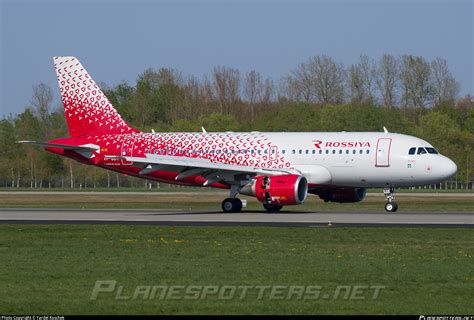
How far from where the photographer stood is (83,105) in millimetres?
55375

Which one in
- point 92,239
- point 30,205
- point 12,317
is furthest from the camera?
point 30,205

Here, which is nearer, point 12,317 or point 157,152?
point 12,317

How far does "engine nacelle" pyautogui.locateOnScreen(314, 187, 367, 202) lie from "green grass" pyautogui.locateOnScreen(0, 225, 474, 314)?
48.7 ft

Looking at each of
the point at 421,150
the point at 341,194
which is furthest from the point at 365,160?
the point at 341,194

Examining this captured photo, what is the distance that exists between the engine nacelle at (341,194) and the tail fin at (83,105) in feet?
36.1

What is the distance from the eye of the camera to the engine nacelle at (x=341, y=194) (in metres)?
50.4

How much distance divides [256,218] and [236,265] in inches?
726

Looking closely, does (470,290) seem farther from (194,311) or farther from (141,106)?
(141,106)

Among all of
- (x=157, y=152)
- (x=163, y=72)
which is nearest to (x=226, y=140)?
(x=157, y=152)

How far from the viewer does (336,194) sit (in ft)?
167

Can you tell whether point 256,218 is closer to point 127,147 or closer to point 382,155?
point 382,155

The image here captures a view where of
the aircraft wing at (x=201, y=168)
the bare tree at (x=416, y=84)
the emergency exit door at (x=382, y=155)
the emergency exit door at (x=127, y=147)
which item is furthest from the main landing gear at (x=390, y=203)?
the bare tree at (x=416, y=84)

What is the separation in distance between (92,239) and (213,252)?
18.4 feet

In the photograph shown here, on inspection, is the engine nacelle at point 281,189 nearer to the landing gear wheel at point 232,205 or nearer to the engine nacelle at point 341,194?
the landing gear wheel at point 232,205
